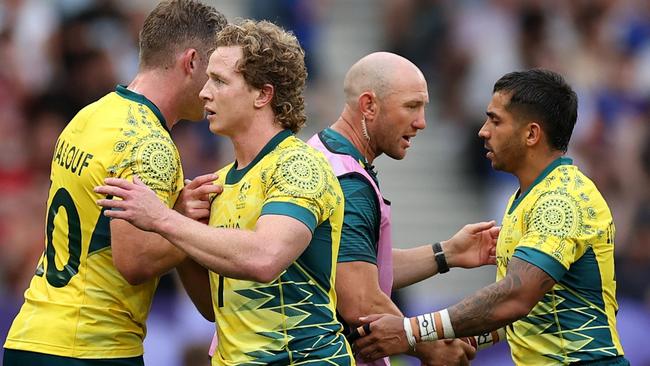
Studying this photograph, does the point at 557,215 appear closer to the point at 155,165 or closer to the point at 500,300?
the point at 500,300

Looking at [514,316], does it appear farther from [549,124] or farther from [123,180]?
[123,180]

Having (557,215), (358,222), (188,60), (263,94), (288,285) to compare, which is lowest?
(288,285)

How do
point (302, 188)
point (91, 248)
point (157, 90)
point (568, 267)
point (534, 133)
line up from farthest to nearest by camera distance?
point (534, 133)
point (157, 90)
point (568, 267)
point (91, 248)
point (302, 188)

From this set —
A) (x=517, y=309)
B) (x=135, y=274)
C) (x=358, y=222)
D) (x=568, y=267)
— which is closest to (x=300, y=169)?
(x=358, y=222)

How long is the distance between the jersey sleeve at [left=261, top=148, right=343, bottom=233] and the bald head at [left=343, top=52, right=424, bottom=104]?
1.18 meters

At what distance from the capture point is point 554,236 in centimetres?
621

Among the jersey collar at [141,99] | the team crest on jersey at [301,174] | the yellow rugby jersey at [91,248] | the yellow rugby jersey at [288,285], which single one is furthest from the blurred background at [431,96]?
the team crest on jersey at [301,174]

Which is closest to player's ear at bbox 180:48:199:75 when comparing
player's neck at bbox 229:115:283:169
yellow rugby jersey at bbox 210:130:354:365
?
player's neck at bbox 229:115:283:169

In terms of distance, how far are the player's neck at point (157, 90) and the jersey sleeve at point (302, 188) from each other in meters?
0.87

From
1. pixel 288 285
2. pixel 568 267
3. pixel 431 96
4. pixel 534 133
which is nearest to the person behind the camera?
pixel 288 285

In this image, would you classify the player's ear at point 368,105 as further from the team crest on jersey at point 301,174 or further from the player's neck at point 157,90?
the team crest on jersey at point 301,174

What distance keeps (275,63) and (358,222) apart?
0.97 m

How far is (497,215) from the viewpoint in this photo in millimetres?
13312

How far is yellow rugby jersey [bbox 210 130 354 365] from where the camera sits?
5.78m
